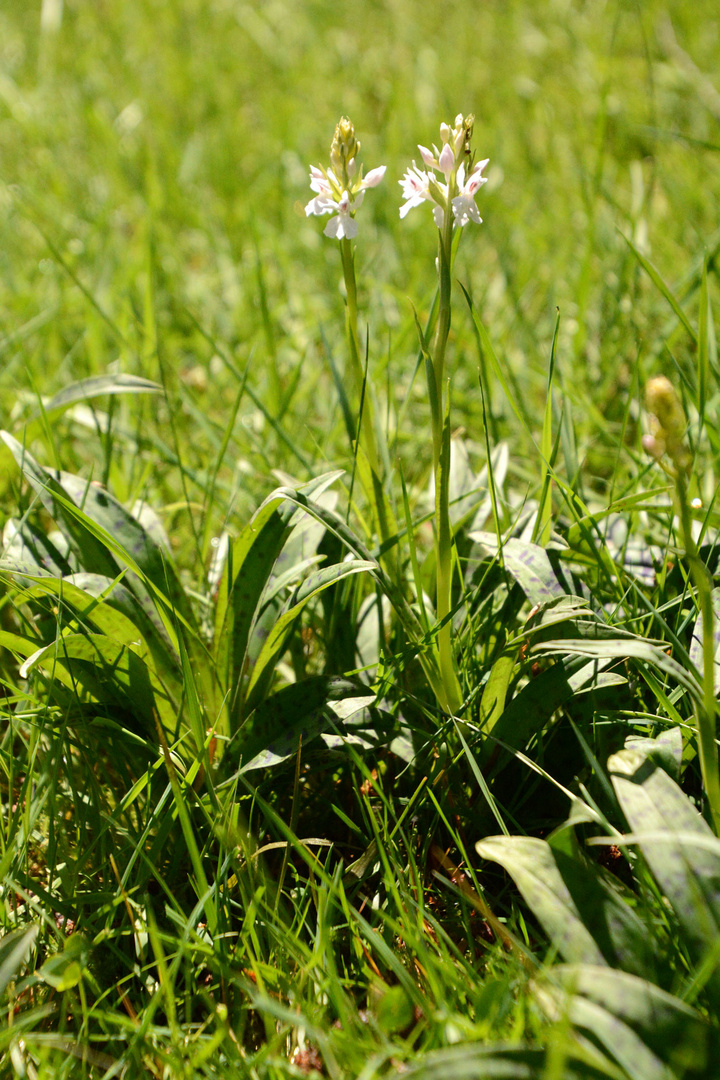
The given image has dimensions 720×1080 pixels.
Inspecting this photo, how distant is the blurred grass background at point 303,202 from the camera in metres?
2.57

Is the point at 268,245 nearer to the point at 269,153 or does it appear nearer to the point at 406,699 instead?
the point at 269,153

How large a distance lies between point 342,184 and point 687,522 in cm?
74

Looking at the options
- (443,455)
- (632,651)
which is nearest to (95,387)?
(443,455)

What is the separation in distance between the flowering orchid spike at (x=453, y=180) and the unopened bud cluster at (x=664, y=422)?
0.37m

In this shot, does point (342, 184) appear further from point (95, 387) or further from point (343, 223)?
point (95, 387)

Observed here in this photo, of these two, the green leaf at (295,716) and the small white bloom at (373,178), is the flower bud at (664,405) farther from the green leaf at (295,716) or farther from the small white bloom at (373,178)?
the green leaf at (295,716)

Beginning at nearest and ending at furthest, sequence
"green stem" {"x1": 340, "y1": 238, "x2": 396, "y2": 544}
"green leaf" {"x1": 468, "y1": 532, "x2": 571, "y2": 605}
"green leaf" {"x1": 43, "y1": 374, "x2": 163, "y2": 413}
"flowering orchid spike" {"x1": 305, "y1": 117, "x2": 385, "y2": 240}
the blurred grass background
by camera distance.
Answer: "flowering orchid spike" {"x1": 305, "y1": 117, "x2": 385, "y2": 240} < "green stem" {"x1": 340, "y1": 238, "x2": 396, "y2": 544} < "green leaf" {"x1": 468, "y1": 532, "x2": 571, "y2": 605} < "green leaf" {"x1": 43, "y1": 374, "x2": 163, "y2": 413} < the blurred grass background

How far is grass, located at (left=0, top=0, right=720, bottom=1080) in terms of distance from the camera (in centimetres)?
111

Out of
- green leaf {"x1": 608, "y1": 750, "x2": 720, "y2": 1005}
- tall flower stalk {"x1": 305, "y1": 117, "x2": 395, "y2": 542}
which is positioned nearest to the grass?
green leaf {"x1": 608, "y1": 750, "x2": 720, "y2": 1005}

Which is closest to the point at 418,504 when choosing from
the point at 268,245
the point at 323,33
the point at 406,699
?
the point at 406,699

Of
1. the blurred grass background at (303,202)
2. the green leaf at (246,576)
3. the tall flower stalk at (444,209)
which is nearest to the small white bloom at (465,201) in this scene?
the tall flower stalk at (444,209)

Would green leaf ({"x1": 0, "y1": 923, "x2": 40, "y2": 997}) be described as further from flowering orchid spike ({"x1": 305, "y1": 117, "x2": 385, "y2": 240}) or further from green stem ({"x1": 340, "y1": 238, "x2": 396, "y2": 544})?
flowering orchid spike ({"x1": 305, "y1": 117, "x2": 385, "y2": 240})

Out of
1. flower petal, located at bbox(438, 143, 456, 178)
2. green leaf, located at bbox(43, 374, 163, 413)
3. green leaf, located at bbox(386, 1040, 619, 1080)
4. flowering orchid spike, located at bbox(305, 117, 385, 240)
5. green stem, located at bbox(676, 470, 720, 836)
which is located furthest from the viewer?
green leaf, located at bbox(43, 374, 163, 413)

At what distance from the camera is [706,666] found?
3.60 feet
